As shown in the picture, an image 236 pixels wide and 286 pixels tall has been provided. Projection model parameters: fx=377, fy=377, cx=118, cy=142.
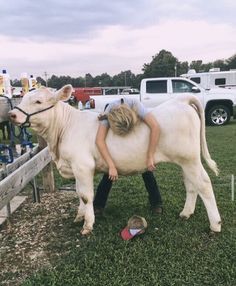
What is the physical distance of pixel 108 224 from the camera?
14.4 feet

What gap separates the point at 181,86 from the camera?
1495cm

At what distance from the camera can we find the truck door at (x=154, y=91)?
48.0 ft

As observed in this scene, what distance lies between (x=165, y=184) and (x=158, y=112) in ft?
7.69

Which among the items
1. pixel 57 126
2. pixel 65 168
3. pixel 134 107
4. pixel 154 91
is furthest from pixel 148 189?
pixel 154 91

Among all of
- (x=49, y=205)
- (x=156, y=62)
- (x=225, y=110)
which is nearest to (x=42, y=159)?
(x=49, y=205)

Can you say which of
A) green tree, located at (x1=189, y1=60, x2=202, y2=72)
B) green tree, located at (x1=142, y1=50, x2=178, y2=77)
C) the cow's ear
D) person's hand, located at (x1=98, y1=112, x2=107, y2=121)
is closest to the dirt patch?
person's hand, located at (x1=98, y1=112, x2=107, y2=121)

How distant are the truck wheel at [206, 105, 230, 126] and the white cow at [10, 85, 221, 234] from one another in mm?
11305

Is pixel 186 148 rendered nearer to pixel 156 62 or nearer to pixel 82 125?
pixel 82 125

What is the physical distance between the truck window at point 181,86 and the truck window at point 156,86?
36cm

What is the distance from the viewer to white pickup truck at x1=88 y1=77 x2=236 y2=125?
14.7 m

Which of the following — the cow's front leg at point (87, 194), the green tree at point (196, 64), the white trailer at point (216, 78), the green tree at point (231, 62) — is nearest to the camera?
the cow's front leg at point (87, 194)

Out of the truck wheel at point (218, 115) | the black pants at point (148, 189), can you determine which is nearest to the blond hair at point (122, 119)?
the black pants at point (148, 189)

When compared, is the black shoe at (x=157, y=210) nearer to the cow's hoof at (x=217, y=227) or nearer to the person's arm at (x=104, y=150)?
the cow's hoof at (x=217, y=227)

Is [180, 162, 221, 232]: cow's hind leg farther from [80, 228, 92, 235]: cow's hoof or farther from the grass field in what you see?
[80, 228, 92, 235]: cow's hoof
